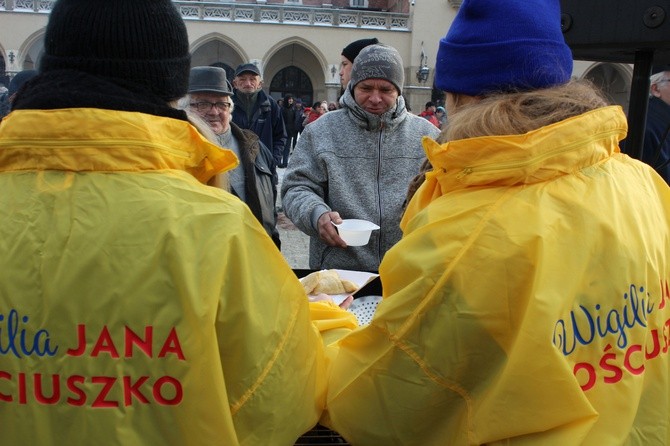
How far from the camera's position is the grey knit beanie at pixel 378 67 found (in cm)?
313

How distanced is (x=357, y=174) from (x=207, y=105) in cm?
138

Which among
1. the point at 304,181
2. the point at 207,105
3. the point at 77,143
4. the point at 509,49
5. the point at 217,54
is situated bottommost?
the point at 217,54

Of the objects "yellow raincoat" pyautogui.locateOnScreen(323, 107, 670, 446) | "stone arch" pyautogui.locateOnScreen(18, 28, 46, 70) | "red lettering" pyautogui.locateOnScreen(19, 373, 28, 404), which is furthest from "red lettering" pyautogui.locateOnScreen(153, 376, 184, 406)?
"stone arch" pyautogui.locateOnScreen(18, 28, 46, 70)

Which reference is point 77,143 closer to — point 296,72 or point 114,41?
point 114,41

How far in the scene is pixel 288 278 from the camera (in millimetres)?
1453

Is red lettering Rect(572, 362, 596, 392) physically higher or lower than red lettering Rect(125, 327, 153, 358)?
lower

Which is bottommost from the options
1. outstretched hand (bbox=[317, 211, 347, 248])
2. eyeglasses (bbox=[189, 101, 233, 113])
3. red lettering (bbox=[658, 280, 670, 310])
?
outstretched hand (bbox=[317, 211, 347, 248])

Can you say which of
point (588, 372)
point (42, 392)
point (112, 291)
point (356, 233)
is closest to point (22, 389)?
point (42, 392)

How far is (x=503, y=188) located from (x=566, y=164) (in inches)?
5.4

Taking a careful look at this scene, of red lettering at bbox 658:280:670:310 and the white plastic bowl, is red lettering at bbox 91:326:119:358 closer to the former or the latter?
red lettering at bbox 658:280:670:310

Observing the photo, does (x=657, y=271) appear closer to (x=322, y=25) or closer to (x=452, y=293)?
(x=452, y=293)

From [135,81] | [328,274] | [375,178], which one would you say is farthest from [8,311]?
[375,178]

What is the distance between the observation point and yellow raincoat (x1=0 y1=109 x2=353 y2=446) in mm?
1239

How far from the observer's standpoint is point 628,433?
134cm
